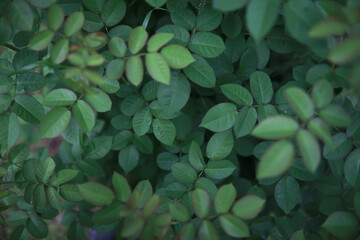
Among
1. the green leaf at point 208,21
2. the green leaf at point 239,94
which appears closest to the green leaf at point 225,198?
the green leaf at point 239,94

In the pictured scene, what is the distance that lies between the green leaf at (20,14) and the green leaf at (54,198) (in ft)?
1.72

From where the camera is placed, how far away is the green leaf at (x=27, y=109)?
1.01 metres

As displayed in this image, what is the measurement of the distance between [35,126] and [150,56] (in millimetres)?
1239

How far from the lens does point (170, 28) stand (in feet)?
3.27

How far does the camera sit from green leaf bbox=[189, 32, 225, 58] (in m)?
0.98

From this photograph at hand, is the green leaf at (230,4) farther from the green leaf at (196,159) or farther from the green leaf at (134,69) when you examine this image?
the green leaf at (196,159)

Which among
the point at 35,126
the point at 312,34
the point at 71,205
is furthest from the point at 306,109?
the point at 35,126

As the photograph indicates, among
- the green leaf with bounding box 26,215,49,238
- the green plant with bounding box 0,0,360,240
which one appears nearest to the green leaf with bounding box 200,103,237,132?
the green plant with bounding box 0,0,360,240

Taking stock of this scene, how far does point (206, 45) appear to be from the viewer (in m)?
0.99

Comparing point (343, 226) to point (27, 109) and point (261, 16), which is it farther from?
point (27, 109)

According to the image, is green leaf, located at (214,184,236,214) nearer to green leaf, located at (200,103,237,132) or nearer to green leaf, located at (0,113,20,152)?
green leaf, located at (200,103,237,132)

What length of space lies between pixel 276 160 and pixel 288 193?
1.58 feet

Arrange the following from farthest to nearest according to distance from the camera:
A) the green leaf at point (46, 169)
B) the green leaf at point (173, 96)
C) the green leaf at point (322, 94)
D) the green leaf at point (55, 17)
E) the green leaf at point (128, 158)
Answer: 1. the green leaf at point (128, 158)
2. the green leaf at point (46, 169)
3. the green leaf at point (173, 96)
4. the green leaf at point (55, 17)
5. the green leaf at point (322, 94)

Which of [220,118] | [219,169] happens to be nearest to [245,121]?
[220,118]
